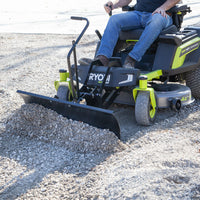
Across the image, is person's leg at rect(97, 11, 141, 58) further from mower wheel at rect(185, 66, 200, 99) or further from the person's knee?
mower wheel at rect(185, 66, 200, 99)

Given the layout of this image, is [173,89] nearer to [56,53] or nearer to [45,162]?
[45,162]

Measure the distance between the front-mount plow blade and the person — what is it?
0.71 metres

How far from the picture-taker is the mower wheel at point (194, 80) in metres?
4.23

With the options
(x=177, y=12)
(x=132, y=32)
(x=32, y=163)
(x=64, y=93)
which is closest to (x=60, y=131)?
(x=32, y=163)

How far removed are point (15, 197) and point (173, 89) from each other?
2196 millimetres

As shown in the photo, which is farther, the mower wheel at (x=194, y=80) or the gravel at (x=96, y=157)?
the mower wheel at (x=194, y=80)

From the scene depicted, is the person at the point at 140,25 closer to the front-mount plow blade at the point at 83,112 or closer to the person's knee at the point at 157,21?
the person's knee at the point at 157,21

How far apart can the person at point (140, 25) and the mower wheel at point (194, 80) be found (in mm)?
637

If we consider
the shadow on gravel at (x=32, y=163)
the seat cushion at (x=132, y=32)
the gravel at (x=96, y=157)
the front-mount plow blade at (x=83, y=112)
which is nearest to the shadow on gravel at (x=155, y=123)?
the gravel at (x=96, y=157)

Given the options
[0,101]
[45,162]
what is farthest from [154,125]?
[0,101]

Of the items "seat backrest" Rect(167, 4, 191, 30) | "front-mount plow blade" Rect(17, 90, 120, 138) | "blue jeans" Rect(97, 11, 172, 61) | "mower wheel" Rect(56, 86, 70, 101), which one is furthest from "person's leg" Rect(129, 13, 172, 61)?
"front-mount plow blade" Rect(17, 90, 120, 138)

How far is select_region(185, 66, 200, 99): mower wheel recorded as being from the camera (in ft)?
13.9

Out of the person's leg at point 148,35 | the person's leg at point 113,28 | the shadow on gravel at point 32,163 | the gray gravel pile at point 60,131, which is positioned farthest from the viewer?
the person's leg at point 113,28

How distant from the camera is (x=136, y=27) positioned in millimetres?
4148
